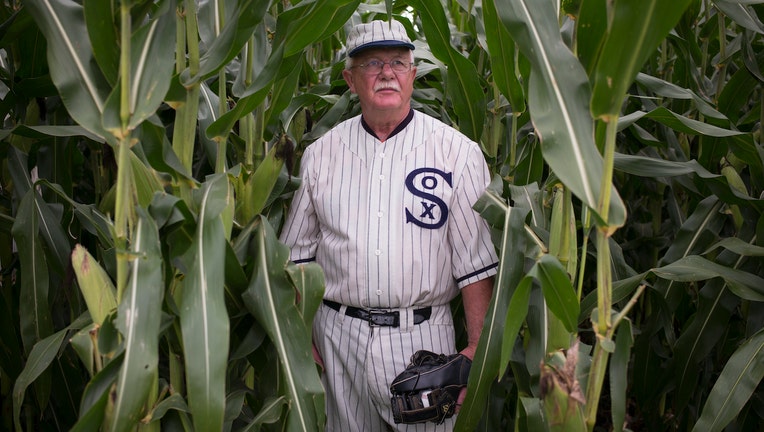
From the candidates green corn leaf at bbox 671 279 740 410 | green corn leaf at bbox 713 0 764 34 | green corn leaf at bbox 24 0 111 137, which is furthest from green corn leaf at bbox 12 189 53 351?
green corn leaf at bbox 713 0 764 34

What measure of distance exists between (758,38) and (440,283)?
189 centimetres

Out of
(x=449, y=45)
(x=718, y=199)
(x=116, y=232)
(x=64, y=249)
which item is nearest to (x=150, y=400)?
(x=116, y=232)

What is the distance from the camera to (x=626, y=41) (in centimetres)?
149

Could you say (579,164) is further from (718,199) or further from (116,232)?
(718,199)

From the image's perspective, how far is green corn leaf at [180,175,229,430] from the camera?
5.42 ft

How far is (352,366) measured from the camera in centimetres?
253

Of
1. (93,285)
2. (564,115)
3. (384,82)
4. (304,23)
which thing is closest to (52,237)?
(93,285)

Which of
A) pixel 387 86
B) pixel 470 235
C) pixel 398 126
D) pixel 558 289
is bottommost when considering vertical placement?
pixel 558 289

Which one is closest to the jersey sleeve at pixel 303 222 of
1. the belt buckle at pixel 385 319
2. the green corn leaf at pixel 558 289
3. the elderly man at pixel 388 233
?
the elderly man at pixel 388 233

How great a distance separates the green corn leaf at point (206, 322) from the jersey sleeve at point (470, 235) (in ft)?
2.92

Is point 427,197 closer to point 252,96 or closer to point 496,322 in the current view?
point 496,322

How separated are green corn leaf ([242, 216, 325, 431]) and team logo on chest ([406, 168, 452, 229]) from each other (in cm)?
61

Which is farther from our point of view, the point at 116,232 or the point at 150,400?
the point at 150,400

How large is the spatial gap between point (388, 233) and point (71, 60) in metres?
1.06
